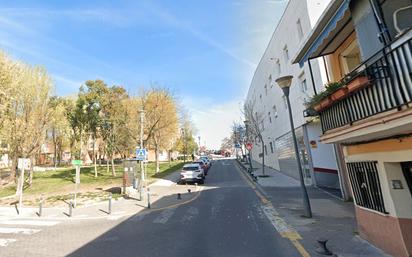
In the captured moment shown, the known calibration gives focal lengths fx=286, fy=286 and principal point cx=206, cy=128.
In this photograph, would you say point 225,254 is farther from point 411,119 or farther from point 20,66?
point 20,66

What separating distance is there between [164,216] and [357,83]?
8.68 m

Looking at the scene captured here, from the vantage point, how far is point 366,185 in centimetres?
674

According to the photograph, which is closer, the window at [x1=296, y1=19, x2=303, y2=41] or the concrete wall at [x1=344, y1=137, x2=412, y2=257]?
the concrete wall at [x1=344, y1=137, x2=412, y2=257]

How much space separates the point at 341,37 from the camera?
887 centimetres

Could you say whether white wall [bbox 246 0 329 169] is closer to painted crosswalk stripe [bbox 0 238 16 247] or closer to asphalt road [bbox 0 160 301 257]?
asphalt road [bbox 0 160 301 257]

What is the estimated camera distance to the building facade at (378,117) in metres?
4.38

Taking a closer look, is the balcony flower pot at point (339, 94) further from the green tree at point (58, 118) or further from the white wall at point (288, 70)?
the green tree at point (58, 118)

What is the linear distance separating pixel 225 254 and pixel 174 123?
90.2 ft

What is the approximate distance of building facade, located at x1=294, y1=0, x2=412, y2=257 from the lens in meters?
4.38

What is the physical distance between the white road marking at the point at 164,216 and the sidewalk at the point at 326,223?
4268mm

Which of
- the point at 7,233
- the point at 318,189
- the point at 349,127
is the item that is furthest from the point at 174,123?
the point at 349,127

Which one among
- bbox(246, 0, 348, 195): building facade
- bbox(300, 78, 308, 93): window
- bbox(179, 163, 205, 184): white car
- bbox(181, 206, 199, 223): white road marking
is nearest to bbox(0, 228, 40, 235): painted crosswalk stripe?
bbox(181, 206, 199, 223): white road marking

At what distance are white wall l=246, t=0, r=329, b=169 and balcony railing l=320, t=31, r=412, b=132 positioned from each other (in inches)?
204

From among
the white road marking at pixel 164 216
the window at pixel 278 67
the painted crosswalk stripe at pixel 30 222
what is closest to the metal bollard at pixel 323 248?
the white road marking at pixel 164 216
